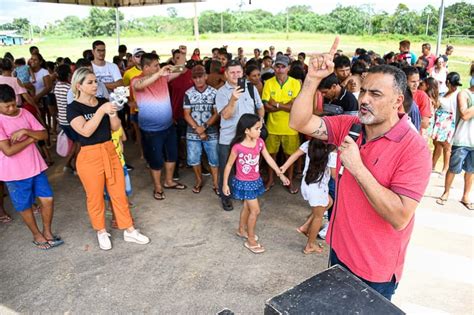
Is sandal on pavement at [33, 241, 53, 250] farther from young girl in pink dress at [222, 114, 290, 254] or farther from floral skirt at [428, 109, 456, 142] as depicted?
floral skirt at [428, 109, 456, 142]

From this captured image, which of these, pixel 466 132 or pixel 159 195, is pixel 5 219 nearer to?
pixel 159 195

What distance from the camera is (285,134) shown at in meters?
5.04

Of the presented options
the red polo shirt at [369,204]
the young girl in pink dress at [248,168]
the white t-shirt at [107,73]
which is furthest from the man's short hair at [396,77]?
the white t-shirt at [107,73]

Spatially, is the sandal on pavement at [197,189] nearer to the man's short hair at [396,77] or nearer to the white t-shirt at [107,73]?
the white t-shirt at [107,73]

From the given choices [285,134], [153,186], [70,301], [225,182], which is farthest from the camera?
[153,186]

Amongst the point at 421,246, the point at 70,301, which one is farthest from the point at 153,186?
the point at 421,246

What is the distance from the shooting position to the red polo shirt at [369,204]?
5.38 ft

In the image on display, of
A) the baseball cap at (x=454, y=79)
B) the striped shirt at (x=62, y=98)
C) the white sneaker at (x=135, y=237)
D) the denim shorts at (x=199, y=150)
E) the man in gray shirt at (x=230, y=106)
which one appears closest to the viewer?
the white sneaker at (x=135, y=237)

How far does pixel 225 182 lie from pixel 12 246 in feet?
7.72

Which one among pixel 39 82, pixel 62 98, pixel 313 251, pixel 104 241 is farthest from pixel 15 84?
pixel 313 251

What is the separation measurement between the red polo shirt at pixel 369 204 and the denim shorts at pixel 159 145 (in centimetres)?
310

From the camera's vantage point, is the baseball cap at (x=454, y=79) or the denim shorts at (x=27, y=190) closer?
the denim shorts at (x=27, y=190)

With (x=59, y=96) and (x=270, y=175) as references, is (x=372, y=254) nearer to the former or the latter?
(x=270, y=175)

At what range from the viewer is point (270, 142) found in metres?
5.16
